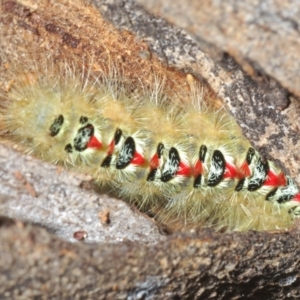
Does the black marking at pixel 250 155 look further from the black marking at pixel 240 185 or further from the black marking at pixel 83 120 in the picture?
the black marking at pixel 83 120

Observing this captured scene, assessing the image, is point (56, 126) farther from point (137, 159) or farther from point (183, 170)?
point (183, 170)

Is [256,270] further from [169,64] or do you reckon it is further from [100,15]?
[100,15]

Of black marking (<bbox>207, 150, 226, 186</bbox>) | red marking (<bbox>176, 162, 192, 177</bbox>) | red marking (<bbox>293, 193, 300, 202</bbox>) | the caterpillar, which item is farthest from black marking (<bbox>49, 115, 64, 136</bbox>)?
red marking (<bbox>293, 193, 300, 202</bbox>)

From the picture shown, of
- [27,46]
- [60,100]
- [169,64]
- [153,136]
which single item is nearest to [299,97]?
[169,64]

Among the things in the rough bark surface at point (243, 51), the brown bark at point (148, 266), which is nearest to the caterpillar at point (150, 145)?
the rough bark surface at point (243, 51)

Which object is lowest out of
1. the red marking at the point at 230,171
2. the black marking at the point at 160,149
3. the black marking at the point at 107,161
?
the black marking at the point at 107,161

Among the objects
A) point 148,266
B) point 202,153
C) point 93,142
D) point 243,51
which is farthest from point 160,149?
point 243,51

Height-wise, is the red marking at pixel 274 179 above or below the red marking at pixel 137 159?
above
